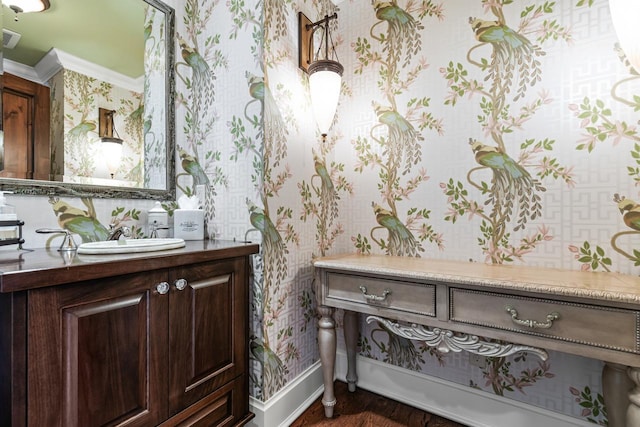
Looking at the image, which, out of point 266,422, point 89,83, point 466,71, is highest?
point 466,71

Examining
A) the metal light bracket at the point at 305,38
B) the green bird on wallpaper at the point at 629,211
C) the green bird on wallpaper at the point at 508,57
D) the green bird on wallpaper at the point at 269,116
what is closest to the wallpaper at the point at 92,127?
the green bird on wallpaper at the point at 269,116

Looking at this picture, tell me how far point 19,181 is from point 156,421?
1012mm

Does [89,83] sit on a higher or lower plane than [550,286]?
higher

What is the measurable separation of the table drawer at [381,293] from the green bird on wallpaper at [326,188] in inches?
22.4

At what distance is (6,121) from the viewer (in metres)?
1.12

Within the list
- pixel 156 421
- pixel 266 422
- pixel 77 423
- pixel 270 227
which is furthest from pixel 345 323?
pixel 77 423

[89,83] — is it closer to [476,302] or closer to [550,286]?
[476,302]

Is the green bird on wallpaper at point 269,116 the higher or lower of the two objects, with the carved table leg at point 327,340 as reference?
higher

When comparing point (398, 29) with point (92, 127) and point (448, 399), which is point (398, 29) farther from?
point (448, 399)

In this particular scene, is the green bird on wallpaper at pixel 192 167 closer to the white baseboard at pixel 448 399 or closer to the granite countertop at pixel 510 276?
the granite countertop at pixel 510 276

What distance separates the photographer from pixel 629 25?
107 cm

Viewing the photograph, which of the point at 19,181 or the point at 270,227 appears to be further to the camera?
the point at 270,227

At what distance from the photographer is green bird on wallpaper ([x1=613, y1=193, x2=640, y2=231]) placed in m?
1.19

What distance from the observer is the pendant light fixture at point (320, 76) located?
5.16ft
